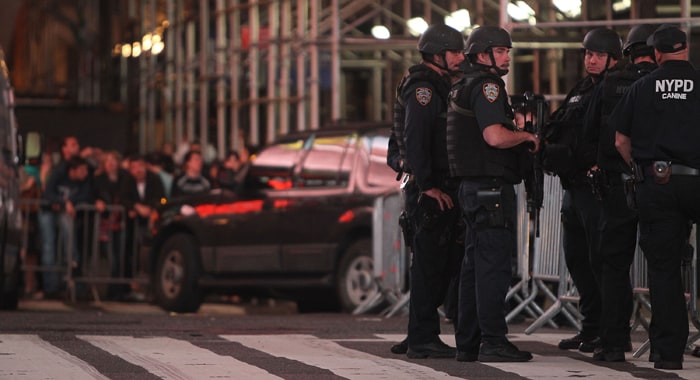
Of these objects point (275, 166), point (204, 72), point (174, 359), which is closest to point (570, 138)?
point (174, 359)

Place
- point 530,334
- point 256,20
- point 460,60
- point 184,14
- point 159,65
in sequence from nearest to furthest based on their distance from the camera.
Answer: point 460,60, point 530,334, point 256,20, point 184,14, point 159,65

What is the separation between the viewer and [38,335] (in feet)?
40.9

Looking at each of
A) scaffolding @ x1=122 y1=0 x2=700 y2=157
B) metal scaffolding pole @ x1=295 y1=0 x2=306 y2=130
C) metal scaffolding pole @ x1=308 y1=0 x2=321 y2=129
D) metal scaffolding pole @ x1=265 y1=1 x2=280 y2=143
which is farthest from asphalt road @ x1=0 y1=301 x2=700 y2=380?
metal scaffolding pole @ x1=265 y1=1 x2=280 y2=143

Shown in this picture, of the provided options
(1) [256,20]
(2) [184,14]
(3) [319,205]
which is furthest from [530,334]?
(2) [184,14]

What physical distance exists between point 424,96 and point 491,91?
1.95 feet

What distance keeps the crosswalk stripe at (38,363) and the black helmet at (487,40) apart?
9.19ft

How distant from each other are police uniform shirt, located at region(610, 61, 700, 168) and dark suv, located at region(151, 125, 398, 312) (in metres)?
6.58

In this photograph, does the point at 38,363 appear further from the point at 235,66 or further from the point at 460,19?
the point at 235,66

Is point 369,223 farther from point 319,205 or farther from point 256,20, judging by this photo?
point 256,20

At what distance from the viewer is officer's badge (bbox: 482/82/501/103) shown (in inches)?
409

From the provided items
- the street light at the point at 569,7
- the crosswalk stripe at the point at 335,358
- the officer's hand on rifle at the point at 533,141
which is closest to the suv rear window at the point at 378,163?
the street light at the point at 569,7

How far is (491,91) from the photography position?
10.4 meters

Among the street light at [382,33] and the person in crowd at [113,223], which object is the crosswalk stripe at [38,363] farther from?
the street light at [382,33]

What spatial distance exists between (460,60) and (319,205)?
6.14 m
